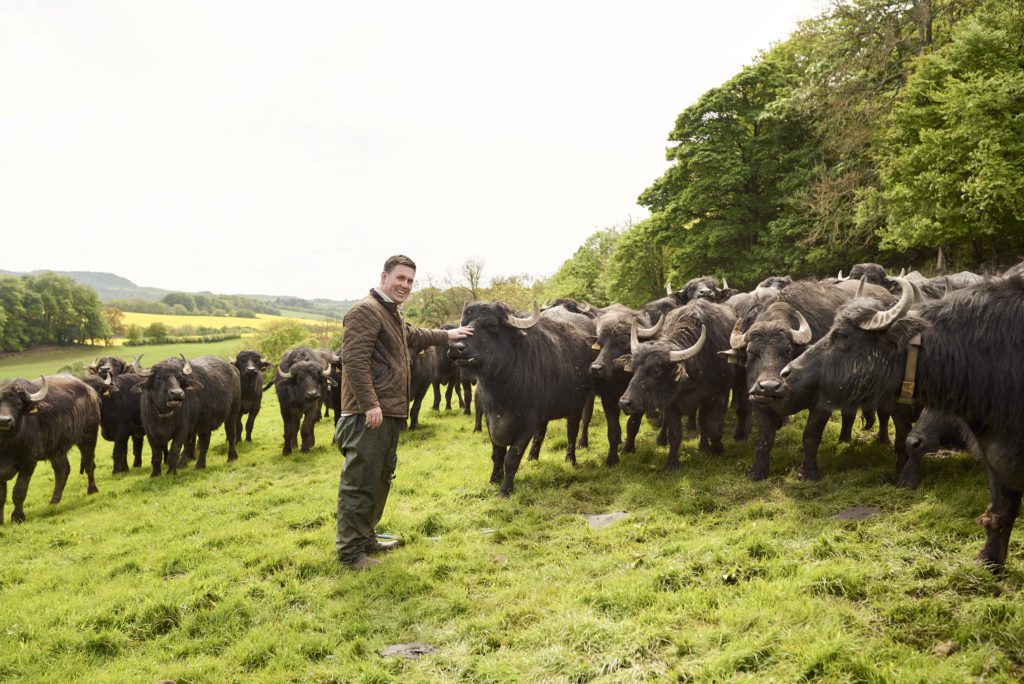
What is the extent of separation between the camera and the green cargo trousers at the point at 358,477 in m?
5.72

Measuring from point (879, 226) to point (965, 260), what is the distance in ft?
10.4

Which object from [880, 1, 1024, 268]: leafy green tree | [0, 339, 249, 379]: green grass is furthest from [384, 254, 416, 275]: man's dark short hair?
[0, 339, 249, 379]: green grass

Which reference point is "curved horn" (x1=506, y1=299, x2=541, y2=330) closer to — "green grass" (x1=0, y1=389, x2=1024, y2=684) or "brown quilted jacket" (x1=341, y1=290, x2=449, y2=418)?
"brown quilted jacket" (x1=341, y1=290, x2=449, y2=418)

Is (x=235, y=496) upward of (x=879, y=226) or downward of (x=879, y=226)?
downward

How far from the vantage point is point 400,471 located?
9.66 meters

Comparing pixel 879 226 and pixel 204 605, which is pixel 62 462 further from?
pixel 879 226

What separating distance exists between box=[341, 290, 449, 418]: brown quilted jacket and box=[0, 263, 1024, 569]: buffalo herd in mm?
1235

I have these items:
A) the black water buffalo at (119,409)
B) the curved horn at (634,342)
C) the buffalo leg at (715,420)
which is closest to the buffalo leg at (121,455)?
the black water buffalo at (119,409)

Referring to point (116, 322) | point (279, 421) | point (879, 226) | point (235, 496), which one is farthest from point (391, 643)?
point (116, 322)

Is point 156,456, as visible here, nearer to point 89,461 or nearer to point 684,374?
point 89,461

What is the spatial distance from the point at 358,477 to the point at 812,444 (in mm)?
5378

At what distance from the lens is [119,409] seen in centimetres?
1238

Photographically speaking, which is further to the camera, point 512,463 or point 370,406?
point 512,463

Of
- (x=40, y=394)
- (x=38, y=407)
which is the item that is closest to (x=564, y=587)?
(x=40, y=394)
